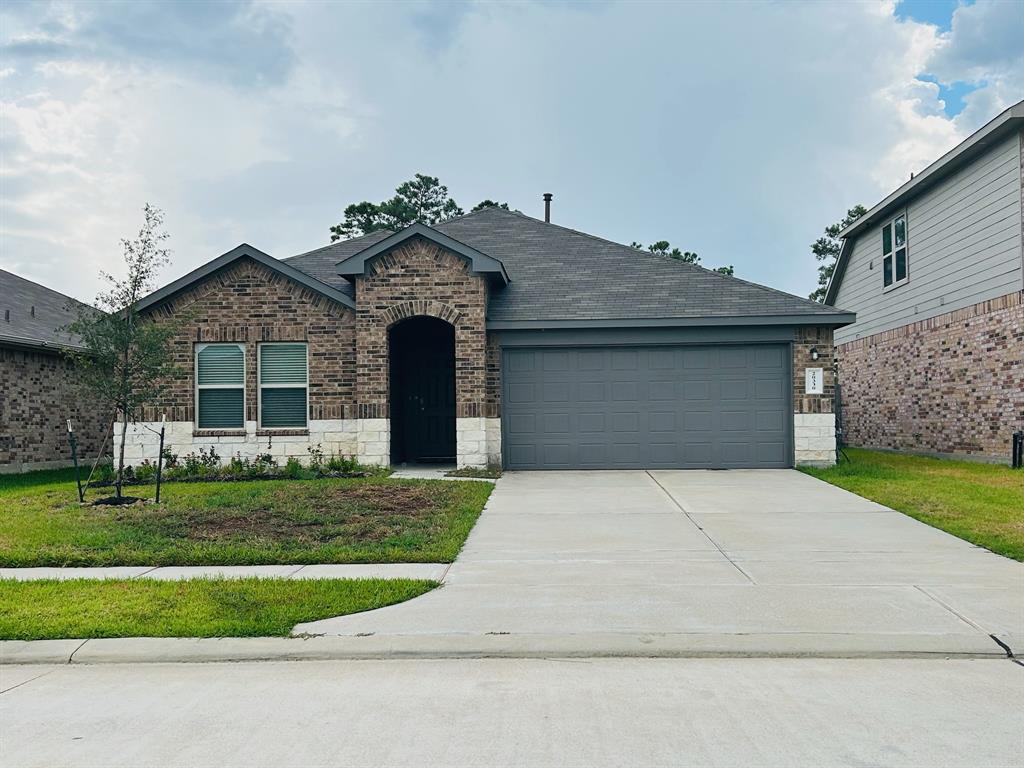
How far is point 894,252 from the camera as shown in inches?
883

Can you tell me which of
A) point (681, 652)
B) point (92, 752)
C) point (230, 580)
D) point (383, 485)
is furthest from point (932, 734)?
point (383, 485)

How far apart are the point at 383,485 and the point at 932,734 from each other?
1043 centimetres

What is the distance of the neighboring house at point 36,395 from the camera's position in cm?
1784

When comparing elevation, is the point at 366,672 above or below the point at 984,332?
below

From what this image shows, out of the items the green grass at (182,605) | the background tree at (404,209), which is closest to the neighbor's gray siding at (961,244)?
the green grass at (182,605)

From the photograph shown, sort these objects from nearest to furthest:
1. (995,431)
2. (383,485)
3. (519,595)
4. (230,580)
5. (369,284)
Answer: (519,595) → (230,580) → (383,485) → (369,284) → (995,431)

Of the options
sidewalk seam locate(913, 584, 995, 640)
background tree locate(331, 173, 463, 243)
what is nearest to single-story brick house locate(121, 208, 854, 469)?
sidewalk seam locate(913, 584, 995, 640)

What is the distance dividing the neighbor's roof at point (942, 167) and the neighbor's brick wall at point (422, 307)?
10195 mm

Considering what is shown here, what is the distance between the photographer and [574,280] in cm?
1814

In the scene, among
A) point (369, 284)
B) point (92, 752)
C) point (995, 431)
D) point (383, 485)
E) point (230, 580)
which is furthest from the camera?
point (995, 431)

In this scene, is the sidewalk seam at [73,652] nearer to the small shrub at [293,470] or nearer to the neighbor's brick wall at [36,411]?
the small shrub at [293,470]

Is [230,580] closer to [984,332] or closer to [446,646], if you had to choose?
[446,646]

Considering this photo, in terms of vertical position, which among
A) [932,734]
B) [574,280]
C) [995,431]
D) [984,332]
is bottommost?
[932,734]

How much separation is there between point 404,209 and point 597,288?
32.2 m
